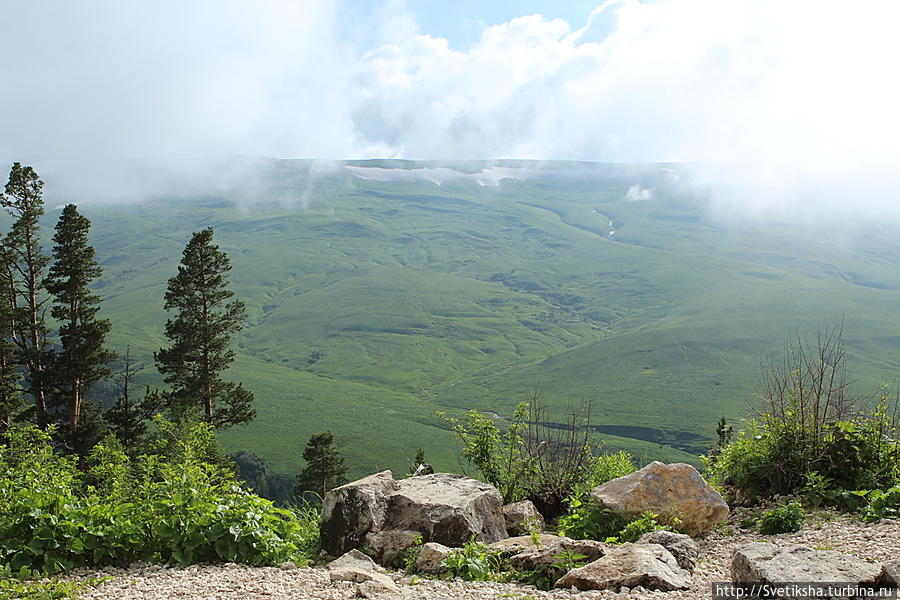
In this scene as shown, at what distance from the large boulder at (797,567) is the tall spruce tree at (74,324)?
1351 inches

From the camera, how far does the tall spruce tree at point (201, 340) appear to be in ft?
125

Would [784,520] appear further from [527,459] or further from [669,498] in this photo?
[527,459]

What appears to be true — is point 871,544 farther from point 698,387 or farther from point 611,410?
point 698,387

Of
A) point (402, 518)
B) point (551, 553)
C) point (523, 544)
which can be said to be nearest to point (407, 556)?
point (402, 518)

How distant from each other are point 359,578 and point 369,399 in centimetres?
17482

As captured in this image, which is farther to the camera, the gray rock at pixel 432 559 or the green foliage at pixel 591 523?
the green foliage at pixel 591 523

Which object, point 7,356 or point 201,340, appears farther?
point 201,340

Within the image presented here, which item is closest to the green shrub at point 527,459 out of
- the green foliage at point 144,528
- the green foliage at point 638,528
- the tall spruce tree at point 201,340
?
the green foliage at point 638,528

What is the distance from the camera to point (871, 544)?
30.8 feet

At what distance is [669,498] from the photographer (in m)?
12.0

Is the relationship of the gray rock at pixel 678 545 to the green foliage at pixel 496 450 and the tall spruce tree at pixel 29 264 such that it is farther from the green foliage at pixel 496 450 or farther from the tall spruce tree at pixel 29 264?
the tall spruce tree at pixel 29 264

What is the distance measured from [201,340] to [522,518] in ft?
96.6

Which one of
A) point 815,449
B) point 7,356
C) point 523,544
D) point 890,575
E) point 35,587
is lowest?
point 7,356

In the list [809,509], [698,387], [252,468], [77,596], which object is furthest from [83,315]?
[698,387]
